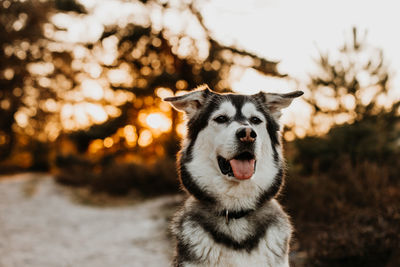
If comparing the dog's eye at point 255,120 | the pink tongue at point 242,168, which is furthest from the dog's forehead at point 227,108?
the pink tongue at point 242,168

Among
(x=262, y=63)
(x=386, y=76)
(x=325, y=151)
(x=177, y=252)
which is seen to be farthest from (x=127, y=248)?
(x=262, y=63)

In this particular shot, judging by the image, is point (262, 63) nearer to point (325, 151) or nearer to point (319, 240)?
point (325, 151)

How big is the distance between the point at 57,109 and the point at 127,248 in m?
19.5

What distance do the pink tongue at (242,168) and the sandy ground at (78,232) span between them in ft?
11.5

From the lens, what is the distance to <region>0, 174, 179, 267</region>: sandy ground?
6.31 m

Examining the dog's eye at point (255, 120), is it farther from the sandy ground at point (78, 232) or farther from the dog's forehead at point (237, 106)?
the sandy ground at point (78, 232)

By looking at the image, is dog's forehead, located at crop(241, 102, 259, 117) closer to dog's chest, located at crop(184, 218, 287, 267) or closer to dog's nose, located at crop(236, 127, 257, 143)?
dog's nose, located at crop(236, 127, 257, 143)

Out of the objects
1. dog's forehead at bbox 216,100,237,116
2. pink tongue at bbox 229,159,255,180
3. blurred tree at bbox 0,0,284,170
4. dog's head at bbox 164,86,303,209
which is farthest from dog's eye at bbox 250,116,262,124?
blurred tree at bbox 0,0,284,170

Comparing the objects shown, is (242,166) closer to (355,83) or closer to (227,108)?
(227,108)

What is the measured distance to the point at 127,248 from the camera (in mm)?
6961

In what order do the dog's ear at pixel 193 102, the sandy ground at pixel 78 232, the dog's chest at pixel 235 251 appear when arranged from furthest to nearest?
the sandy ground at pixel 78 232 → the dog's ear at pixel 193 102 → the dog's chest at pixel 235 251

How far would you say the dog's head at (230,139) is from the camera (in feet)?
10.0

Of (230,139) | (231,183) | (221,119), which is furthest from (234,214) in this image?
(221,119)

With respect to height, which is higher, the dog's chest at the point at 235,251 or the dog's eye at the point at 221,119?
the dog's eye at the point at 221,119
